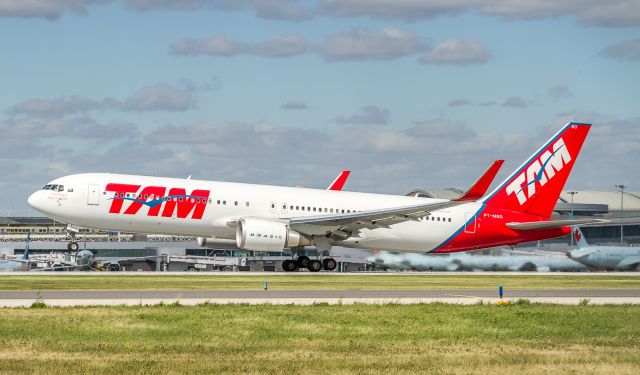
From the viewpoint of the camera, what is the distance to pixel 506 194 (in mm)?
58719

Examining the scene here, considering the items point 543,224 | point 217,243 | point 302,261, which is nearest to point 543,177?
point 543,224

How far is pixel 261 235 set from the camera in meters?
51.7

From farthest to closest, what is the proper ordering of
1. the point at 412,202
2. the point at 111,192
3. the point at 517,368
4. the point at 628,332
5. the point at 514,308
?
the point at 412,202 → the point at 111,192 → the point at 514,308 → the point at 628,332 → the point at 517,368

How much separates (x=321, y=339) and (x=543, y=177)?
37.9 metres

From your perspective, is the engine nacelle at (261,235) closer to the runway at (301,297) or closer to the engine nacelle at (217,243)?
the engine nacelle at (217,243)

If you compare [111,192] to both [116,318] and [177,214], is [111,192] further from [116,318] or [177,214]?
[116,318]

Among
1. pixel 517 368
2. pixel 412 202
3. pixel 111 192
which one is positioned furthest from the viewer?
pixel 412 202

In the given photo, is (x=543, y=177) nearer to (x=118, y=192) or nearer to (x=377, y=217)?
(x=377, y=217)

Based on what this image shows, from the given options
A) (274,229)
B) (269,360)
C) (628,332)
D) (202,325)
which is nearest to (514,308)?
(628,332)

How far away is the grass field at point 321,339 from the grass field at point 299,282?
11.5 meters

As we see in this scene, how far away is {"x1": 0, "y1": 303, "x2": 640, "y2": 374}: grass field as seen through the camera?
18797 mm

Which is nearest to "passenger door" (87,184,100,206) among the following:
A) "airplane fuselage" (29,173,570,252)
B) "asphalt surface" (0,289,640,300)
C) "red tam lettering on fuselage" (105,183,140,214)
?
"airplane fuselage" (29,173,570,252)

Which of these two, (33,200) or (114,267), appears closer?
(33,200)

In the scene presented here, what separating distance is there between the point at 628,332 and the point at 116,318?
42.7ft
